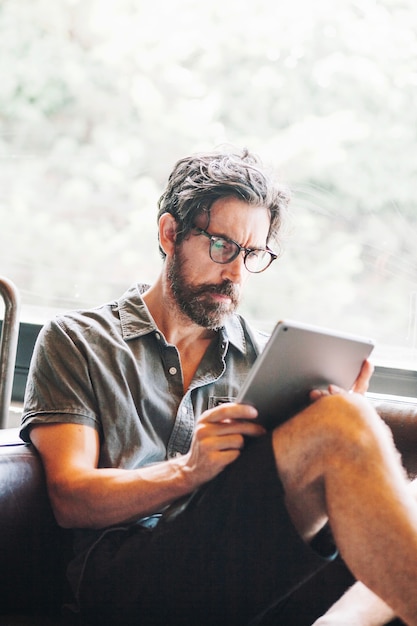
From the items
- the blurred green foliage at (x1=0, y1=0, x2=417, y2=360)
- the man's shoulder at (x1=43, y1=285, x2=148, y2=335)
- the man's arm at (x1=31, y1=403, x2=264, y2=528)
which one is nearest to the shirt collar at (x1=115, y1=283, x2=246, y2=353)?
the man's shoulder at (x1=43, y1=285, x2=148, y2=335)

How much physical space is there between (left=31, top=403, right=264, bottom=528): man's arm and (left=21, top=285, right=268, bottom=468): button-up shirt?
4cm

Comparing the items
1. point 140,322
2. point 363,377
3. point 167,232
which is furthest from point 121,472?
point 167,232

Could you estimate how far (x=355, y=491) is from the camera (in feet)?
3.54

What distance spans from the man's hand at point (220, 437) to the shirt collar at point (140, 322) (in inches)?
15.7

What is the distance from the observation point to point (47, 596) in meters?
1.37

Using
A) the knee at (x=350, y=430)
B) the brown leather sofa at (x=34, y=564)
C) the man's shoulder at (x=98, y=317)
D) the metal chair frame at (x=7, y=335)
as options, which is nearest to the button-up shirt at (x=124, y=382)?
the man's shoulder at (x=98, y=317)

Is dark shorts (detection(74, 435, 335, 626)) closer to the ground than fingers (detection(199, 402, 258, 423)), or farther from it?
closer to the ground

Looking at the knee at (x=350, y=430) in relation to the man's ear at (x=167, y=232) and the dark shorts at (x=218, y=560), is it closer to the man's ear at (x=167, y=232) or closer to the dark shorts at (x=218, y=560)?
the dark shorts at (x=218, y=560)

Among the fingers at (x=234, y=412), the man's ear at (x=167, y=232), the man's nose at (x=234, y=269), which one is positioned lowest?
the fingers at (x=234, y=412)

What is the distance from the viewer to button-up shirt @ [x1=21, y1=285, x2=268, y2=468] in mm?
1451

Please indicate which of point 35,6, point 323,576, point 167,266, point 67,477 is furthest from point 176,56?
point 323,576

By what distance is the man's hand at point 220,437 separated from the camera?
46.9 inches

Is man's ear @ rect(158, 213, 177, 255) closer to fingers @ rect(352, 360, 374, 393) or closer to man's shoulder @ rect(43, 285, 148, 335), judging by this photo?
man's shoulder @ rect(43, 285, 148, 335)

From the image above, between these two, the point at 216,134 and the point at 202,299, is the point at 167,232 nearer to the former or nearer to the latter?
the point at 202,299
